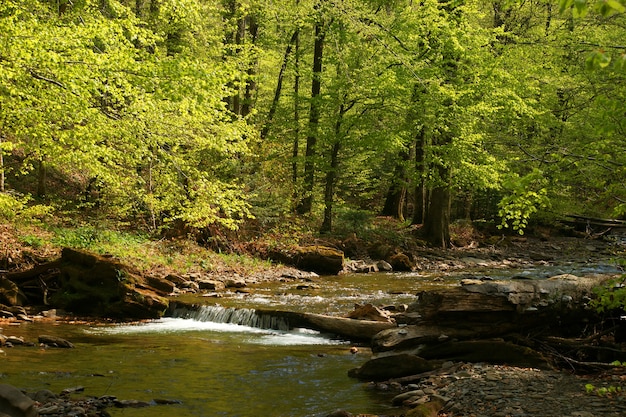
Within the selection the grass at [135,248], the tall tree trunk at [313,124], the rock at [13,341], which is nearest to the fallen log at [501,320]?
the rock at [13,341]

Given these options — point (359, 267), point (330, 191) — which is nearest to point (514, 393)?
point (359, 267)

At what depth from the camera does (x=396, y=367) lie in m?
8.06

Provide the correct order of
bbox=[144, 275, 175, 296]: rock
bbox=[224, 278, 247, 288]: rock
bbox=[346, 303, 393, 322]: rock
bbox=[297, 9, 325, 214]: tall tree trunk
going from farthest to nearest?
bbox=[297, 9, 325, 214]: tall tree trunk
bbox=[224, 278, 247, 288]: rock
bbox=[144, 275, 175, 296]: rock
bbox=[346, 303, 393, 322]: rock

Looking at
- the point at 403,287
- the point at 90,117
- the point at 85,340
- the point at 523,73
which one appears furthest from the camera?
the point at 523,73

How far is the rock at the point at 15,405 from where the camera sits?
547cm

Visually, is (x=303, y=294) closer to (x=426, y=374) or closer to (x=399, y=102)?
(x=426, y=374)

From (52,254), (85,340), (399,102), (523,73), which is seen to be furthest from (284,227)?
(85,340)

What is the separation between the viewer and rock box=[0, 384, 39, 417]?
5.47m

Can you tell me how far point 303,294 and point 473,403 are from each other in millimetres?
9135

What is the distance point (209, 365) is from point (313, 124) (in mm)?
15736

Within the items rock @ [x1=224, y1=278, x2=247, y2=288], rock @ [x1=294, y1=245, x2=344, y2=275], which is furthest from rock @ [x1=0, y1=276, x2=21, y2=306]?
rock @ [x1=294, y1=245, x2=344, y2=275]

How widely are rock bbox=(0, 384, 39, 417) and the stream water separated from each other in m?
1.04

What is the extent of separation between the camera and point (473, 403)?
6.23 m

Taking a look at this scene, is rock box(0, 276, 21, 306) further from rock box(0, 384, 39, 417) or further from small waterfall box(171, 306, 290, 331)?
rock box(0, 384, 39, 417)
